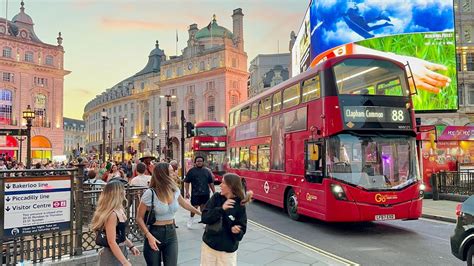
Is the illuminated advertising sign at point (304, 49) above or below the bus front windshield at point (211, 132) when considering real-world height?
above

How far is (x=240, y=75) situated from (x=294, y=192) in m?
66.0

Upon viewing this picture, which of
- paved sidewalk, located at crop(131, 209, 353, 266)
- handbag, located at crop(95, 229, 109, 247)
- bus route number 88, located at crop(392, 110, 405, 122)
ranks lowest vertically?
paved sidewalk, located at crop(131, 209, 353, 266)

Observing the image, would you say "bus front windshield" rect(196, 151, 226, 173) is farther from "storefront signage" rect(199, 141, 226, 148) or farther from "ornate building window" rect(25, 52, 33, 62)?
"ornate building window" rect(25, 52, 33, 62)

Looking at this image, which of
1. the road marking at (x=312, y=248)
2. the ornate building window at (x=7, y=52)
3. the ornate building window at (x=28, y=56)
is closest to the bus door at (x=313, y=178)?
the road marking at (x=312, y=248)

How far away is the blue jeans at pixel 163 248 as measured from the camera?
4.74m

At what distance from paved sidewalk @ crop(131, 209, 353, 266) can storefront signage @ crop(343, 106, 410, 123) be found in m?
3.39

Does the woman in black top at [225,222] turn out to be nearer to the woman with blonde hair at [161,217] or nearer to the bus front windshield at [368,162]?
the woman with blonde hair at [161,217]

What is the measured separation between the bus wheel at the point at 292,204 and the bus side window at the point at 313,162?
1.39m

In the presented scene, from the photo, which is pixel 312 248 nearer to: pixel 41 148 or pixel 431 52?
pixel 431 52

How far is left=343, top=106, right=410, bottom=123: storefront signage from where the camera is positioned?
32.1ft

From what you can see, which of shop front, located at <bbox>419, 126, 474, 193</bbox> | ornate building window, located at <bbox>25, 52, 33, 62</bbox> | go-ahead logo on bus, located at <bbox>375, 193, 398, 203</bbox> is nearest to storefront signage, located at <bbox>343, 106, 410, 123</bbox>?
go-ahead logo on bus, located at <bbox>375, 193, 398, 203</bbox>

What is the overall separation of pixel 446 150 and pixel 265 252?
17.7 m

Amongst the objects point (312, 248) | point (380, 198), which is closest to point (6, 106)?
point (312, 248)

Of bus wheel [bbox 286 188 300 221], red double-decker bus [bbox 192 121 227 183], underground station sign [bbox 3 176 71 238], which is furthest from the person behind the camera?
red double-decker bus [bbox 192 121 227 183]
